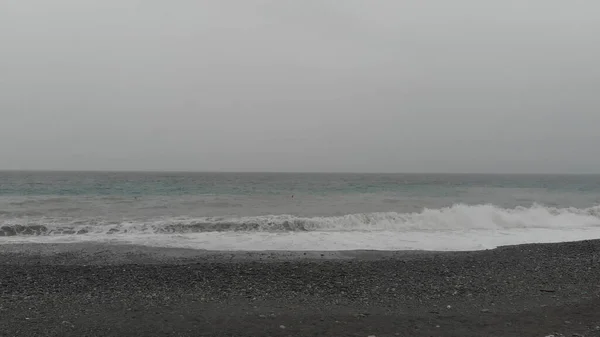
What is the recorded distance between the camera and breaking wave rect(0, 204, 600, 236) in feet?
58.6

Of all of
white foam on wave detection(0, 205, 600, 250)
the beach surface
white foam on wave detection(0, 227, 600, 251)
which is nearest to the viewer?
the beach surface

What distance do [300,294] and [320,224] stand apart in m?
12.1

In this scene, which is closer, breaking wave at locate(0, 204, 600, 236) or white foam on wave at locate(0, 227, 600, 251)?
white foam on wave at locate(0, 227, 600, 251)

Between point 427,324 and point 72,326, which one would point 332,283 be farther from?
point 72,326

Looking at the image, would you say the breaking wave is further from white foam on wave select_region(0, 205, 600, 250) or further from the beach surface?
the beach surface

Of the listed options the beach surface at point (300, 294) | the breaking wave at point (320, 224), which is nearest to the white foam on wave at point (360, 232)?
the breaking wave at point (320, 224)

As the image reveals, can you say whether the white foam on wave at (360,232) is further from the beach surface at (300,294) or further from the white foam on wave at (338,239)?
the beach surface at (300,294)

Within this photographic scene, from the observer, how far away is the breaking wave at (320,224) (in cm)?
1788

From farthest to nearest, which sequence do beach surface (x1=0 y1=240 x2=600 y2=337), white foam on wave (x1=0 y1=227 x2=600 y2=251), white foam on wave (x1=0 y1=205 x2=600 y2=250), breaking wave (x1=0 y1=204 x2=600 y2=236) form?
1. breaking wave (x1=0 y1=204 x2=600 y2=236)
2. white foam on wave (x1=0 y1=205 x2=600 y2=250)
3. white foam on wave (x1=0 y1=227 x2=600 y2=251)
4. beach surface (x1=0 y1=240 x2=600 y2=337)

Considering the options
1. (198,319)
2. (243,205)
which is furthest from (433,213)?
(198,319)

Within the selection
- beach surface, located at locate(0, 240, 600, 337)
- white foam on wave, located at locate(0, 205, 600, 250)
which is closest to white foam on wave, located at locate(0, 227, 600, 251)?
white foam on wave, located at locate(0, 205, 600, 250)

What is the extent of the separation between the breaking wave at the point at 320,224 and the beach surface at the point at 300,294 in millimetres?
6129

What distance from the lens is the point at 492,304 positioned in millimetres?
7203

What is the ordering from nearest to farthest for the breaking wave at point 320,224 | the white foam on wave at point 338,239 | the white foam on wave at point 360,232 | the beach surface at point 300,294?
1. the beach surface at point 300,294
2. the white foam on wave at point 338,239
3. the white foam on wave at point 360,232
4. the breaking wave at point 320,224
